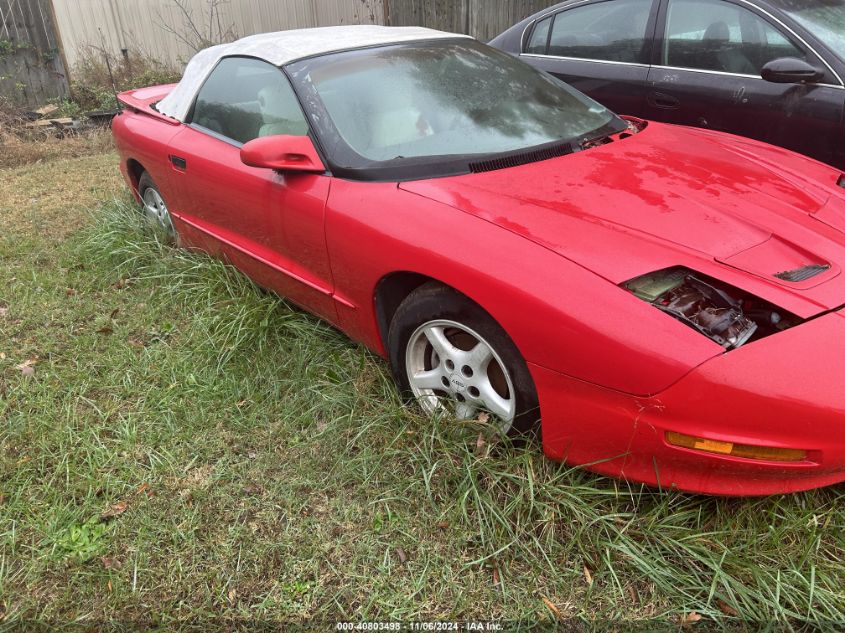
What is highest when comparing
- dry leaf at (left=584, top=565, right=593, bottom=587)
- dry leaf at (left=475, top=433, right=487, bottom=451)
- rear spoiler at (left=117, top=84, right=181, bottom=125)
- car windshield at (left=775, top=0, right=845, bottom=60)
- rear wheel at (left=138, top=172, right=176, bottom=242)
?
car windshield at (left=775, top=0, right=845, bottom=60)

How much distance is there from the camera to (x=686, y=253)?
6.52ft

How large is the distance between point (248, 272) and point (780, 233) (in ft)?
7.85

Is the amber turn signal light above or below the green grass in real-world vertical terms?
above

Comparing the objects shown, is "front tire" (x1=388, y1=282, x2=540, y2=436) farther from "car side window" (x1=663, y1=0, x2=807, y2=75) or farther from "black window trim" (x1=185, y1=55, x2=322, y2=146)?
"car side window" (x1=663, y1=0, x2=807, y2=75)

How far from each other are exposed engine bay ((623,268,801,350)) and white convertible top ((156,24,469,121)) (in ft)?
6.30

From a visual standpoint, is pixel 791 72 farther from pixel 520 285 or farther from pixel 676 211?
pixel 520 285

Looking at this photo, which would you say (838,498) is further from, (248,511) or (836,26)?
(836,26)

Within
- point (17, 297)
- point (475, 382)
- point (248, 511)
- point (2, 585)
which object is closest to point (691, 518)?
point (475, 382)

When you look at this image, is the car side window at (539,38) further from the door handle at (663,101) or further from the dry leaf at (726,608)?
the dry leaf at (726,608)

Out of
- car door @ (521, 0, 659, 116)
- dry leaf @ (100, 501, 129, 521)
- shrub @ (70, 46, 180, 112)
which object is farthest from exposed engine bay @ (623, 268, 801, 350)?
shrub @ (70, 46, 180, 112)

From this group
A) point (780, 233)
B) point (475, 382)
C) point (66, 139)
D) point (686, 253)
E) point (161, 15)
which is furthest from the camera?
point (161, 15)

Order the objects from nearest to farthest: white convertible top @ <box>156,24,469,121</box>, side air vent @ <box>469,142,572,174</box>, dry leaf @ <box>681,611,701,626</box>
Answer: dry leaf @ <box>681,611,701,626</box>
side air vent @ <box>469,142,572,174</box>
white convertible top @ <box>156,24,469,121</box>

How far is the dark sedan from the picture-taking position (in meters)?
3.58

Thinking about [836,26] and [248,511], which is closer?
[248,511]
